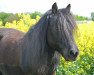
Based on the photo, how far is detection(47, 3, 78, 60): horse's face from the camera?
5.50 meters

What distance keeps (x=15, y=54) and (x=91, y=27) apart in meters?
3.89

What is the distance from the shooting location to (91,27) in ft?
32.6

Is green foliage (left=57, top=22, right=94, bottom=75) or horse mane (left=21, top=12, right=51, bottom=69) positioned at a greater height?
horse mane (left=21, top=12, right=51, bottom=69)

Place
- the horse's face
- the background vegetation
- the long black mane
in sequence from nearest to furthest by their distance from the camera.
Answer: the horse's face, the long black mane, the background vegetation

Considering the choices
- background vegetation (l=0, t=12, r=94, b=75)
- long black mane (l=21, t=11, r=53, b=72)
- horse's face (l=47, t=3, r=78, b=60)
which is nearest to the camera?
horse's face (l=47, t=3, r=78, b=60)

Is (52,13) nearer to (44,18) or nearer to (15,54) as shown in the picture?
(44,18)

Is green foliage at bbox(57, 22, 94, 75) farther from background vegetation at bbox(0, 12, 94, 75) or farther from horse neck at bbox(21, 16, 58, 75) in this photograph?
horse neck at bbox(21, 16, 58, 75)

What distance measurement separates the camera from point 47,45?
5.88 meters

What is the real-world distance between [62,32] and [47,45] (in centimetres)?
41

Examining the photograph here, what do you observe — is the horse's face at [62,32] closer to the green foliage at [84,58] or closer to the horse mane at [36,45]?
the horse mane at [36,45]

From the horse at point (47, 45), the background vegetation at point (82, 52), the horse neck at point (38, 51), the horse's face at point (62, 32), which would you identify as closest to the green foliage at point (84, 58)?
the background vegetation at point (82, 52)

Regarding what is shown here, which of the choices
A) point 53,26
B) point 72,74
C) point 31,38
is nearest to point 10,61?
point 31,38

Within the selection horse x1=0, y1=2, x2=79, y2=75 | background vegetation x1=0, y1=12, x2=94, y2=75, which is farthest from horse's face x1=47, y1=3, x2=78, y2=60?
background vegetation x1=0, y1=12, x2=94, y2=75

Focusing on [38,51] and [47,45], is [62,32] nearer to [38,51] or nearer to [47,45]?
[47,45]
